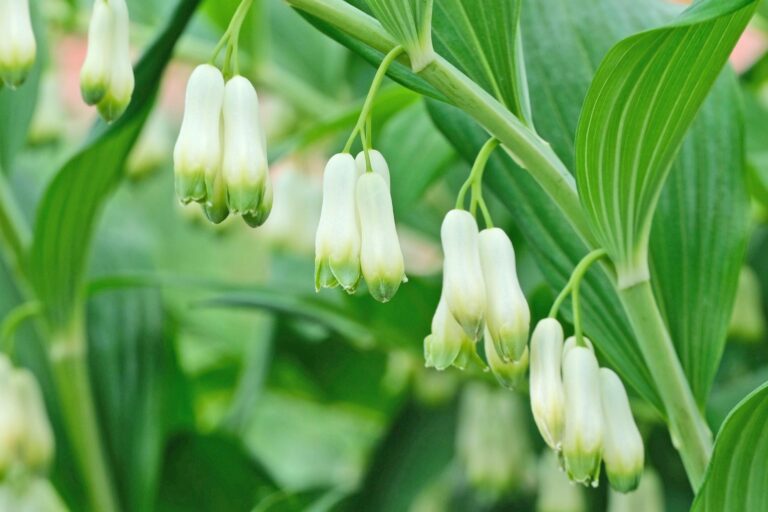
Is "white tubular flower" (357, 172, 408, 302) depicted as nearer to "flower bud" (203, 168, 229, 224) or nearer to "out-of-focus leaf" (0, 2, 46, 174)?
"flower bud" (203, 168, 229, 224)

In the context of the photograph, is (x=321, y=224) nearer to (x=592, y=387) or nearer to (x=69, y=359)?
(x=592, y=387)

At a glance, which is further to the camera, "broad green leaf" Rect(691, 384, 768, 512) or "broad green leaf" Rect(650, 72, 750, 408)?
"broad green leaf" Rect(650, 72, 750, 408)

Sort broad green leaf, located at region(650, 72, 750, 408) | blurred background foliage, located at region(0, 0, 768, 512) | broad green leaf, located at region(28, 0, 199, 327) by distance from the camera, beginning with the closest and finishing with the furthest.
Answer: broad green leaf, located at region(650, 72, 750, 408)
broad green leaf, located at region(28, 0, 199, 327)
blurred background foliage, located at region(0, 0, 768, 512)

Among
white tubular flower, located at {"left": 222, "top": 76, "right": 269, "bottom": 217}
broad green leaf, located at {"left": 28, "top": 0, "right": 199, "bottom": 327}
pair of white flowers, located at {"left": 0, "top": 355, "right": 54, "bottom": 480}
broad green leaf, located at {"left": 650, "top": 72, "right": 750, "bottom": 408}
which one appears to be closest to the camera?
white tubular flower, located at {"left": 222, "top": 76, "right": 269, "bottom": 217}

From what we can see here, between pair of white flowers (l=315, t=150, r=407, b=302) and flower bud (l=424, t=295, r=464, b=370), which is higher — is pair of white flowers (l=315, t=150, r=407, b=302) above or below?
above

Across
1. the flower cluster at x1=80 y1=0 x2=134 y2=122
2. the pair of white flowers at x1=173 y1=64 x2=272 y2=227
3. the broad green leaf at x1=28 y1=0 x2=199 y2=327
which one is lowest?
the broad green leaf at x1=28 y1=0 x2=199 y2=327

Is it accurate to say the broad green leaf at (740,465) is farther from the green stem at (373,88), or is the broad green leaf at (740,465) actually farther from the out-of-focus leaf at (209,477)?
the out-of-focus leaf at (209,477)

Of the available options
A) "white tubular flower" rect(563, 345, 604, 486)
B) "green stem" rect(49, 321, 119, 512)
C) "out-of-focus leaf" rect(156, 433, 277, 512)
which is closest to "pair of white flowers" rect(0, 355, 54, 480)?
"green stem" rect(49, 321, 119, 512)
